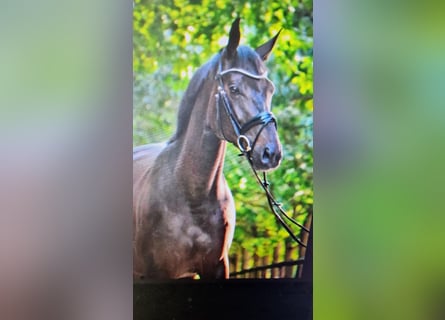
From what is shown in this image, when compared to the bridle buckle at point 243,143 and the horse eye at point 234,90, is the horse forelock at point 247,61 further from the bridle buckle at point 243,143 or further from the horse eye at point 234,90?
the bridle buckle at point 243,143

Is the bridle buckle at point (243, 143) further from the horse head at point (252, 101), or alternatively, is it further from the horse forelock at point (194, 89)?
the horse forelock at point (194, 89)

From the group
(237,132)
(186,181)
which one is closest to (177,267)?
(186,181)

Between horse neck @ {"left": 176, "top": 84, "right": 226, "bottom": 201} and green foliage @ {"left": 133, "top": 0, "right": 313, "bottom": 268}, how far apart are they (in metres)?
0.04

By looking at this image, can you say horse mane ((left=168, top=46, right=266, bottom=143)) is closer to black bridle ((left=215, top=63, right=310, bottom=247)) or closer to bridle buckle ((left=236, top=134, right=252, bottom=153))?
black bridle ((left=215, top=63, right=310, bottom=247))

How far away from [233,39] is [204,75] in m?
0.15

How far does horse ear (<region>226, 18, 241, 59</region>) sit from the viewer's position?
1171 mm

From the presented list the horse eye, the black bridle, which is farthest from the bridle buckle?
the horse eye

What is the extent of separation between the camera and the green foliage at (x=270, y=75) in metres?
1.16

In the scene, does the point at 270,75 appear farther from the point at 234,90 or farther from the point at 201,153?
the point at 201,153

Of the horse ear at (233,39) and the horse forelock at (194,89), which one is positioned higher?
the horse ear at (233,39)

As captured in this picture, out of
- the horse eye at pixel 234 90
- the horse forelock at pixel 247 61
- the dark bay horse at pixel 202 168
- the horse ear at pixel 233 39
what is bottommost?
the dark bay horse at pixel 202 168

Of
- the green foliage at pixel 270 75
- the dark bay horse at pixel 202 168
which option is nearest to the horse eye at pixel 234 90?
the dark bay horse at pixel 202 168

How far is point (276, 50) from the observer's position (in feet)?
3.86
